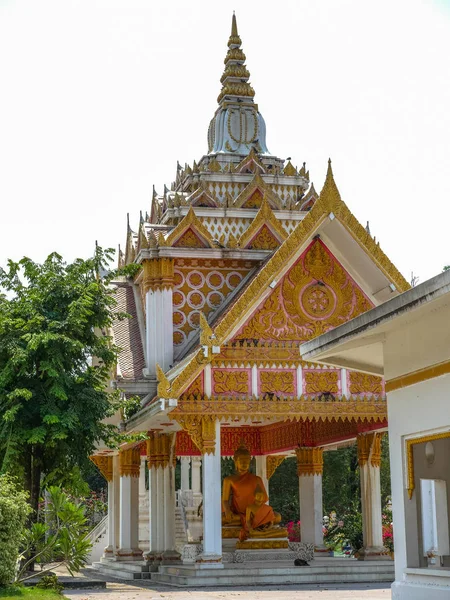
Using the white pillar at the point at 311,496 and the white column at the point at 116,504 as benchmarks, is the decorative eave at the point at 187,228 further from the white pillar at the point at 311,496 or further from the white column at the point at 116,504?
the white column at the point at 116,504

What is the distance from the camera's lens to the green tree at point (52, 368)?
18.4 metres

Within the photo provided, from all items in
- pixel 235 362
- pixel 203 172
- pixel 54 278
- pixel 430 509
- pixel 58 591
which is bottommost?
pixel 58 591

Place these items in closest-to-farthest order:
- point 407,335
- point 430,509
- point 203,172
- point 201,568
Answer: point 407,335 → point 430,509 → point 201,568 → point 203,172

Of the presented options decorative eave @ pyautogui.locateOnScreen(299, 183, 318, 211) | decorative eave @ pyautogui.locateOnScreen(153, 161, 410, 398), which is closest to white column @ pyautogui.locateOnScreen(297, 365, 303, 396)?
decorative eave @ pyautogui.locateOnScreen(153, 161, 410, 398)

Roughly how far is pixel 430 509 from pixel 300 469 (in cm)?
942

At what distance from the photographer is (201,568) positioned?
18188 mm

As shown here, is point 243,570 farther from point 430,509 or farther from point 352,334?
point 352,334

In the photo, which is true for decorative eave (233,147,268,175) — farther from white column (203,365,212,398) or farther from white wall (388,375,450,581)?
white wall (388,375,450,581)

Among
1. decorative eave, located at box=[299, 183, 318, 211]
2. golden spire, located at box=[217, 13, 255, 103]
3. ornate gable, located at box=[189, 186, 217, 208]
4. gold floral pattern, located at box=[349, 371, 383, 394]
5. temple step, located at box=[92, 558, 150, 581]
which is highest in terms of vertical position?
golden spire, located at box=[217, 13, 255, 103]

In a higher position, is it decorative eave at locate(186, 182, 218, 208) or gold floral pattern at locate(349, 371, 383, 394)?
decorative eave at locate(186, 182, 218, 208)

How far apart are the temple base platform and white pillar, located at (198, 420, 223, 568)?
202 millimetres

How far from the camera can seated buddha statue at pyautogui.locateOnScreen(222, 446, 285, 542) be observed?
21438mm

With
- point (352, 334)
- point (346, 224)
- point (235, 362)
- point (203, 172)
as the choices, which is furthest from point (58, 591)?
point (203, 172)

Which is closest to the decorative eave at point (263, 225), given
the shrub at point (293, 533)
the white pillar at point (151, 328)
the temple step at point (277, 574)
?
the white pillar at point (151, 328)
